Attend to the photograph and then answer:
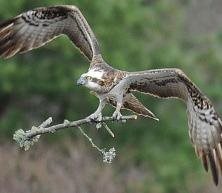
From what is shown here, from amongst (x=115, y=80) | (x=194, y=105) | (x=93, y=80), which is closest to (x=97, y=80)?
(x=93, y=80)

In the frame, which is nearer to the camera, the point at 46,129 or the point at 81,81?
the point at 46,129

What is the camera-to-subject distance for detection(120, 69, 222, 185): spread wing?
9922mm

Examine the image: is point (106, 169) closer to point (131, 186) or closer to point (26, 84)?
point (131, 186)

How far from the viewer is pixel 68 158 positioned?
83.5ft

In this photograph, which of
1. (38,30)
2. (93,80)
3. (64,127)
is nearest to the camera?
(64,127)

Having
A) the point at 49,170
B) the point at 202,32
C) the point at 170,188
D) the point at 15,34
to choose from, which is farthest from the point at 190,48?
the point at 15,34

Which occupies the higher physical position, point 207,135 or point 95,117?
point 95,117

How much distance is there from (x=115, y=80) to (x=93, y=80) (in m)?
0.21

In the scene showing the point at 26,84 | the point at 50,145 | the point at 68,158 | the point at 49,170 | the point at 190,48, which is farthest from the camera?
the point at 190,48

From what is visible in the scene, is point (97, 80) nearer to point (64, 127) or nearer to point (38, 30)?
point (64, 127)

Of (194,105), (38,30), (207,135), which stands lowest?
(207,135)

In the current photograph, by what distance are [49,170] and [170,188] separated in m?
5.36

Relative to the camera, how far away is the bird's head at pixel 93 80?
377 inches

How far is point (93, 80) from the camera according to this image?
9688mm
